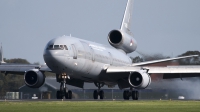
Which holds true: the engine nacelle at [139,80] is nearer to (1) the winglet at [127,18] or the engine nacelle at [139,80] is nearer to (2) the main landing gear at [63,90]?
(2) the main landing gear at [63,90]

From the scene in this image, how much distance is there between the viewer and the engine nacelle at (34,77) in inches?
1906

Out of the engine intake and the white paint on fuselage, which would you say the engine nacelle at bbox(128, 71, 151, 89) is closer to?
the white paint on fuselage

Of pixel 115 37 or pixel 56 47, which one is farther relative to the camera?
pixel 115 37

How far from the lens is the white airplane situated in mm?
43469

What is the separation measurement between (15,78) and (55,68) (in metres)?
34.3

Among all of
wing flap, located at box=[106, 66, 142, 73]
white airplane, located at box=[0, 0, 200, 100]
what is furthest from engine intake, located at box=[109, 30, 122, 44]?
wing flap, located at box=[106, 66, 142, 73]

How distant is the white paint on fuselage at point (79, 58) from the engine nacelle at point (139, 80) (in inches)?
114

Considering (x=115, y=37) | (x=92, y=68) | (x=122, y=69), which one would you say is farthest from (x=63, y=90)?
(x=115, y=37)

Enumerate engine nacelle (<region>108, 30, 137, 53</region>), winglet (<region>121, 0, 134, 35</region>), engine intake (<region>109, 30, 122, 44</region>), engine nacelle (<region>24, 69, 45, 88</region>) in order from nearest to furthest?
1. engine nacelle (<region>24, 69, 45, 88</region>)
2. engine nacelle (<region>108, 30, 137, 53</region>)
3. engine intake (<region>109, 30, 122, 44</region>)
4. winglet (<region>121, 0, 134, 35</region>)

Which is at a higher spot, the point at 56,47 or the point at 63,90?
the point at 56,47

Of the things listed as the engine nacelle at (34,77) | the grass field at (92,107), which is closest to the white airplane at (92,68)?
the engine nacelle at (34,77)

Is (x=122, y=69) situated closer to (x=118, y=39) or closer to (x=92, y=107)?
(x=118, y=39)

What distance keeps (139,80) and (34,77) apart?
8.36m

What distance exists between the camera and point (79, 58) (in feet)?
148
